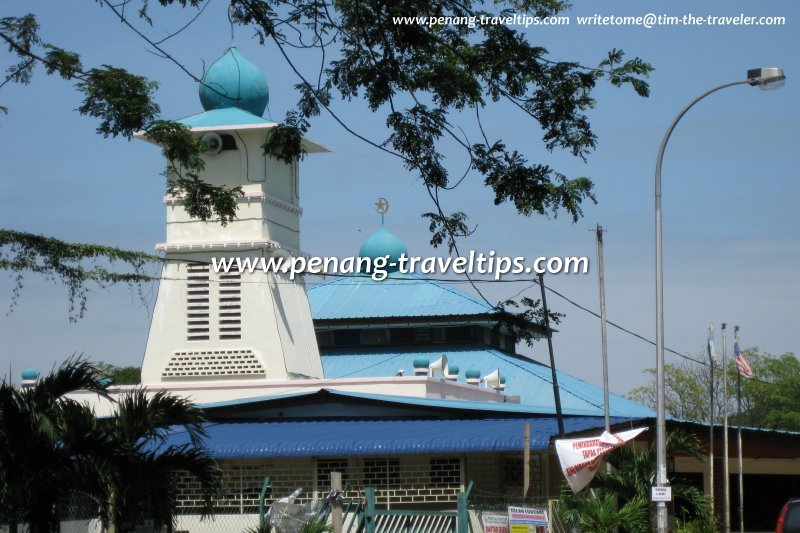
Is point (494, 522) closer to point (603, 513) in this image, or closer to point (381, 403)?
point (603, 513)

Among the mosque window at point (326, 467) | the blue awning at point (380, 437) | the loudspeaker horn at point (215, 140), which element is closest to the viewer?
the blue awning at point (380, 437)

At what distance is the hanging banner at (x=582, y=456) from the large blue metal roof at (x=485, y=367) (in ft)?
57.3

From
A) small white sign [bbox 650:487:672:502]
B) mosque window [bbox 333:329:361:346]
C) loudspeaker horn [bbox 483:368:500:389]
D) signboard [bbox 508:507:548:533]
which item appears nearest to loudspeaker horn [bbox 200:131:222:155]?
loudspeaker horn [bbox 483:368:500:389]

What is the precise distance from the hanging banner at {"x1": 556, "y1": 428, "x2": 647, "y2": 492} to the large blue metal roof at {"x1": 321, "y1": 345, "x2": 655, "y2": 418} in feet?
57.3

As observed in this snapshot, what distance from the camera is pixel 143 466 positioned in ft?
65.0

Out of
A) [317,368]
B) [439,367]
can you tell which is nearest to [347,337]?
[317,368]

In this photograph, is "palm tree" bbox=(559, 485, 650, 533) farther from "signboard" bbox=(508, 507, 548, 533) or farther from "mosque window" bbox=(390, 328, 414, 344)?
"mosque window" bbox=(390, 328, 414, 344)

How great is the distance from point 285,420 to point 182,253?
856cm

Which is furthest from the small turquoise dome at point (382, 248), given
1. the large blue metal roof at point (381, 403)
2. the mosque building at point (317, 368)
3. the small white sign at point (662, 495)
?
the small white sign at point (662, 495)

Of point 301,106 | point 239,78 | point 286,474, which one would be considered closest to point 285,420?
point 286,474

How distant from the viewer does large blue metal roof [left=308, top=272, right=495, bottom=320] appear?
50844 millimetres

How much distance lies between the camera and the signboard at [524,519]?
76.4 feet

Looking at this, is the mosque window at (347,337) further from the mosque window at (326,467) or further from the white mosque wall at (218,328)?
the mosque window at (326,467)

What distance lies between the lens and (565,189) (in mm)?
15242
